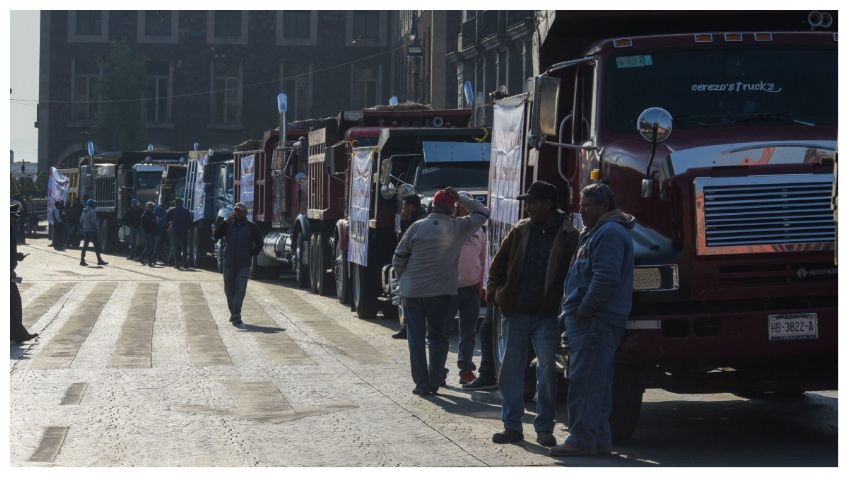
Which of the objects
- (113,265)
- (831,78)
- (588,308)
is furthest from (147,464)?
(113,265)

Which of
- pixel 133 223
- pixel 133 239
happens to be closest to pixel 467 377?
pixel 133 223

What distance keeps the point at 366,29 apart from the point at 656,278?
72132mm

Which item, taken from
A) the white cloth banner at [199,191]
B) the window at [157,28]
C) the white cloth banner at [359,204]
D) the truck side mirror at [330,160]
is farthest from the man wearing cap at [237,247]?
the window at [157,28]

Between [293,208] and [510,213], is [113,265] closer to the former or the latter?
[293,208]

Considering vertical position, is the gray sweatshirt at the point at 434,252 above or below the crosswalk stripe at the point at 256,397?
above

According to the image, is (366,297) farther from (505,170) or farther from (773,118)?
(773,118)

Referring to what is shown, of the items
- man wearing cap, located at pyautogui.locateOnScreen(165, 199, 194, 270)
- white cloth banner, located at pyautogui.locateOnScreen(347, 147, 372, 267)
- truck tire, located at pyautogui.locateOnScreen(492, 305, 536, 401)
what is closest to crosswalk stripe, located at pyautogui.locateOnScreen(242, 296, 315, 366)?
white cloth banner, located at pyautogui.locateOnScreen(347, 147, 372, 267)

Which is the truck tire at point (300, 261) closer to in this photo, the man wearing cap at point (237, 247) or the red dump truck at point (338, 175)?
the red dump truck at point (338, 175)

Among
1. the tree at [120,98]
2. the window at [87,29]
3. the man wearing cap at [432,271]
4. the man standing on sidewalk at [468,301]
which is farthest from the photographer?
the window at [87,29]

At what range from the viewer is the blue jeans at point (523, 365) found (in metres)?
10.2

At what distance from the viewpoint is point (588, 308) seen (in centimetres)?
934

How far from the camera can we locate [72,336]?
19188mm

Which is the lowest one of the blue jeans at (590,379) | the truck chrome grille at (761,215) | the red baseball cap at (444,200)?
the blue jeans at (590,379)
